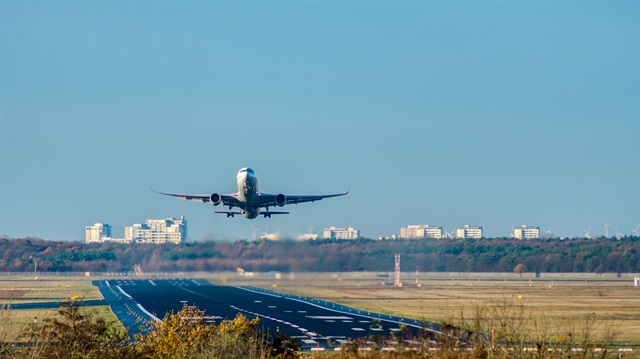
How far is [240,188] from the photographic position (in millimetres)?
94500

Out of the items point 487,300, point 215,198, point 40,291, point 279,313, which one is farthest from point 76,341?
point 40,291

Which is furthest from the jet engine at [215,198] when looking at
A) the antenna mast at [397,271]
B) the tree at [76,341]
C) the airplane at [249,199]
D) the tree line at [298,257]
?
the antenna mast at [397,271]

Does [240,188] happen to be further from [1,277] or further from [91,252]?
[1,277]

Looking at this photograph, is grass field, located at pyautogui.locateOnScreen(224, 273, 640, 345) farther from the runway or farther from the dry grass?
the dry grass

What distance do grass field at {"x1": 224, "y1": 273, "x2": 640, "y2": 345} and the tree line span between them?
282cm

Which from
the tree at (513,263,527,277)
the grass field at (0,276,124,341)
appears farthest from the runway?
the tree at (513,263,527,277)

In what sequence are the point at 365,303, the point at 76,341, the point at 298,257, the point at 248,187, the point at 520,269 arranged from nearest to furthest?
the point at 76,341 < the point at 248,187 < the point at 365,303 < the point at 298,257 < the point at 520,269

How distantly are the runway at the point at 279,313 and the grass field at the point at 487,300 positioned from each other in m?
3.22

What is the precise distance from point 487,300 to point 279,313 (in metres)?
25.1

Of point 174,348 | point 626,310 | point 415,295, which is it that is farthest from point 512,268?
point 174,348

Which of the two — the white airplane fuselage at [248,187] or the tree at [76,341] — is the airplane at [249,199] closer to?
the white airplane fuselage at [248,187]

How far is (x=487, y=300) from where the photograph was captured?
4087 inches

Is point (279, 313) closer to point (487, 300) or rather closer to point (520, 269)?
point (487, 300)

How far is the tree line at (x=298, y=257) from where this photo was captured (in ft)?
401
